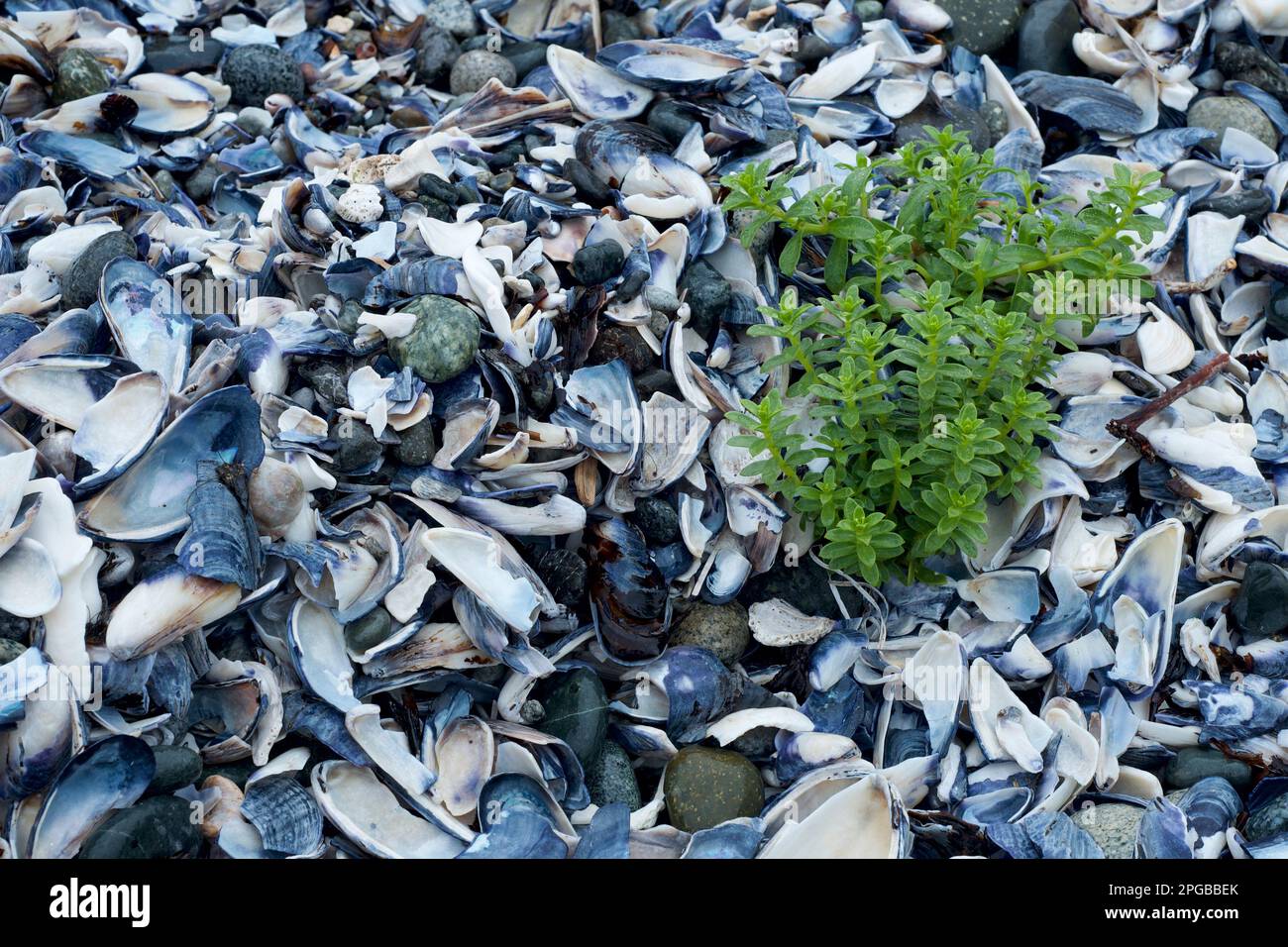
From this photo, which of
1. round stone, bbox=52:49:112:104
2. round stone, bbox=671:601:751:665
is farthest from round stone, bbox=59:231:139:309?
round stone, bbox=671:601:751:665

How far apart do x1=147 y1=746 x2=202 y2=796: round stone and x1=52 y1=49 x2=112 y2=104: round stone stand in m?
2.23

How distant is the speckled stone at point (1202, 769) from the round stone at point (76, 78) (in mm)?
3550

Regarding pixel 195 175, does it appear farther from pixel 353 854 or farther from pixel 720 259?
pixel 353 854

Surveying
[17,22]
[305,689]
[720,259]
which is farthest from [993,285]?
[17,22]

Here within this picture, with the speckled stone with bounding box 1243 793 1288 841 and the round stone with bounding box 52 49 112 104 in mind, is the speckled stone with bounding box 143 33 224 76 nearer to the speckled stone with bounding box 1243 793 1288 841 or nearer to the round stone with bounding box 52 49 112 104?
the round stone with bounding box 52 49 112 104

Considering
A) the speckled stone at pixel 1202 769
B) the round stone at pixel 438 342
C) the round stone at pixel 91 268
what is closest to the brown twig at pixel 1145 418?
the speckled stone at pixel 1202 769

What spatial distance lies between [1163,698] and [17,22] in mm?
3809

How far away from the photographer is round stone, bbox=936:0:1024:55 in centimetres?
395

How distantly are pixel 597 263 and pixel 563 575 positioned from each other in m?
Result: 0.79

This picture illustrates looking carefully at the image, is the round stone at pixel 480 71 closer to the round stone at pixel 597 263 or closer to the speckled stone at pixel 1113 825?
the round stone at pixel 597 263

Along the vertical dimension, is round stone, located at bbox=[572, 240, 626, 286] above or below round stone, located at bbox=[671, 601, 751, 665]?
above

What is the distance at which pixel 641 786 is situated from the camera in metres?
2.78

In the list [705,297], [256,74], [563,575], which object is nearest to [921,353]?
[705,297]
